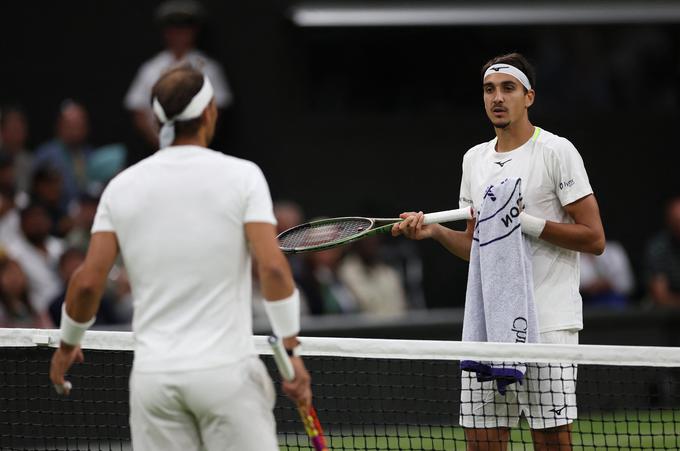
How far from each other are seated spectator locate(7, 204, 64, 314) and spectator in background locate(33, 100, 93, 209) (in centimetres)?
79

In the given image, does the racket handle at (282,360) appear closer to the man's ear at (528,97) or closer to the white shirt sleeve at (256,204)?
the white shirt sleeve at (256,204)

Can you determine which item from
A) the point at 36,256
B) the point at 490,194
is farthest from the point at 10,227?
the point at 490,194

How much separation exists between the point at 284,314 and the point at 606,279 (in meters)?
8.72

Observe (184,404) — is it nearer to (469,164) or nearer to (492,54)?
(469,164)

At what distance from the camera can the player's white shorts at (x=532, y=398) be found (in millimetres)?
5793

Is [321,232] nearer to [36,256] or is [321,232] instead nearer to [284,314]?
[284,314]

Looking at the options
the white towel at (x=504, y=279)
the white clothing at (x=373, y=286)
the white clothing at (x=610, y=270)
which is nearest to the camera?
the white towel at (x=504, y=279)

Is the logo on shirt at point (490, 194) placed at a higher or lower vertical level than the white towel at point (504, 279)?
higher

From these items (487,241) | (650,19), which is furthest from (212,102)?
(650,19)

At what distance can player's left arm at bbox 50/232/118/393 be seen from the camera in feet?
15.5

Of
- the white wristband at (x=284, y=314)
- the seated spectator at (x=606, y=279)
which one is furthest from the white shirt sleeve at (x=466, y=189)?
the seated spectator at (x=606, y=279)

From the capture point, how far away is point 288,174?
42.1ft

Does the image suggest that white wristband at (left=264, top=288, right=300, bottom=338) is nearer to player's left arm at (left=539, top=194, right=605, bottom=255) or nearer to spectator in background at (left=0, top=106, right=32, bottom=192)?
player's left arm at (left=539, top=194, right=605, bottom=255)

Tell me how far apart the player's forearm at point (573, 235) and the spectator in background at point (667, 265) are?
23.0 feet
